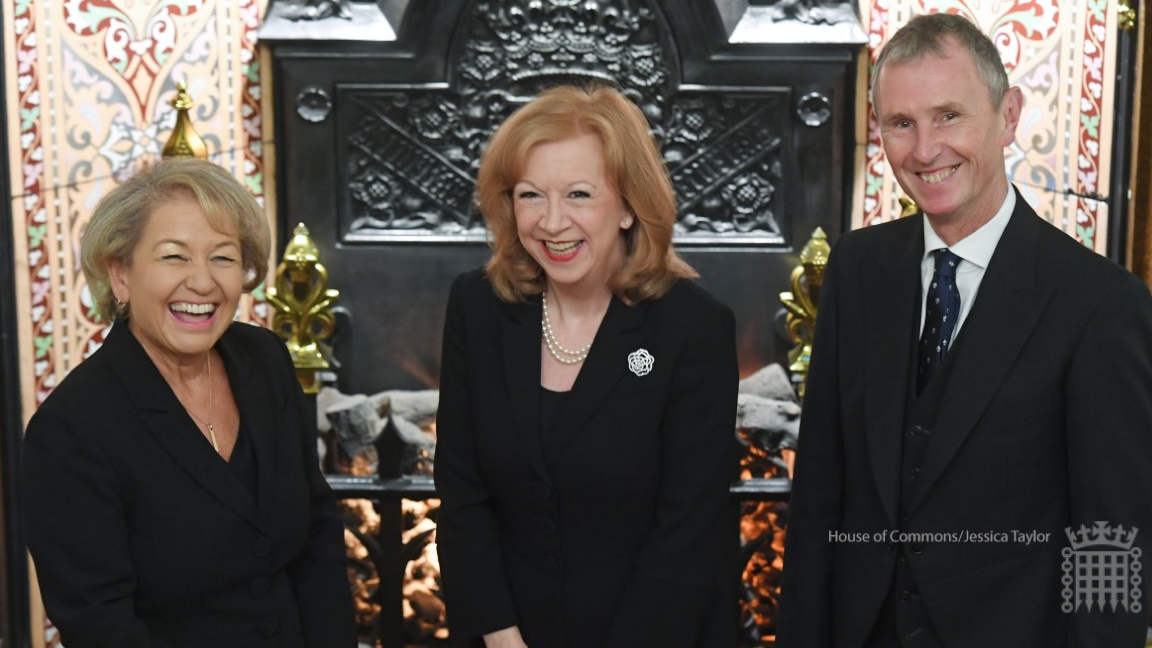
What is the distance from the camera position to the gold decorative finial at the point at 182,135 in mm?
3412

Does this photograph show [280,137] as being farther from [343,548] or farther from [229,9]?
[343,548]

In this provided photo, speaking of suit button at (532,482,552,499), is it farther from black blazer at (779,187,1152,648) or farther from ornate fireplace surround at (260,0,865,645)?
ornate fireplace surround at (260,0,865,645)

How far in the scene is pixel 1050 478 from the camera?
6.10ft

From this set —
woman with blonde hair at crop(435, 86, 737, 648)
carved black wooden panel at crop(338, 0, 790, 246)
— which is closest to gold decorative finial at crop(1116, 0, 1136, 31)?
carved black wooden panel at crop(338, 0, 790, 246)

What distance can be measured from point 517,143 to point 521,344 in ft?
1.15

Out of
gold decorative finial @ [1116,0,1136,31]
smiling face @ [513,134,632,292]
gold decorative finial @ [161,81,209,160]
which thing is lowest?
smiling face @ [513,134,632,292]

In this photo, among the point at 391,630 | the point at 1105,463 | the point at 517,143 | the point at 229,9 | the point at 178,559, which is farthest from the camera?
the point at 229,9

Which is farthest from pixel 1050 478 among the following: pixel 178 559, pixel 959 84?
pixel 178 559

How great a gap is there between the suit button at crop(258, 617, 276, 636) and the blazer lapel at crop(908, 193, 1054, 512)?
1.00 metres

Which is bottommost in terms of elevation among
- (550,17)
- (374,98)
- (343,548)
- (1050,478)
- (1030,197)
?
(343,548)

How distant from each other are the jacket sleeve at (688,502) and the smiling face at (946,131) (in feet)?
1.52

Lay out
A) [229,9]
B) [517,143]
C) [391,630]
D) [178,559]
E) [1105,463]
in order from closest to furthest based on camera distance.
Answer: [1105,463], [178,559], [517,143], [391,630], [229,9]

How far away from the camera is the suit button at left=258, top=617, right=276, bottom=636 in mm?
1988

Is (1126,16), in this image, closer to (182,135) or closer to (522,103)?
(522,103)
